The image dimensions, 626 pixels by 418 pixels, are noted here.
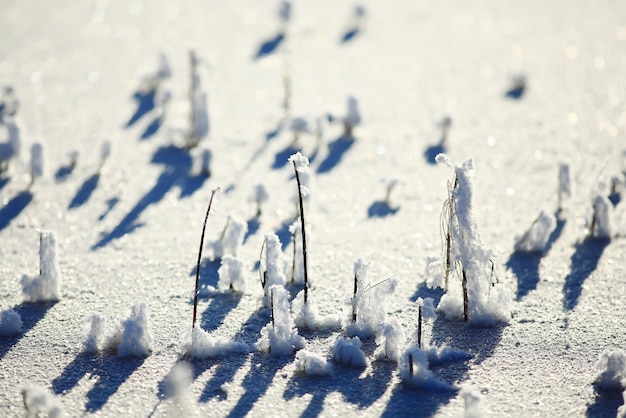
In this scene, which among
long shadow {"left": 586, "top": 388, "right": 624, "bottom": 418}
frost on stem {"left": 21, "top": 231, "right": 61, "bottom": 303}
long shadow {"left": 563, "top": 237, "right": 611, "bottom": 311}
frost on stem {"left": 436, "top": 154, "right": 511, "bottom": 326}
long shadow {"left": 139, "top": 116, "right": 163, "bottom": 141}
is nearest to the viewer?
long shadow {"left": 586, "top": 388, "right": 624, "bottom": 418}

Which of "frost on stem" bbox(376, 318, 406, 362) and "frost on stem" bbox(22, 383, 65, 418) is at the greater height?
"frost on stem" bbox(376, 318, 406, 362)

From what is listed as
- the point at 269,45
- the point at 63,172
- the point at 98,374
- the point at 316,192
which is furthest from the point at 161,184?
the point at 269,45

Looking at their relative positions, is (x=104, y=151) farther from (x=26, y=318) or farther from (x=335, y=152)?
(x=26, y=318)

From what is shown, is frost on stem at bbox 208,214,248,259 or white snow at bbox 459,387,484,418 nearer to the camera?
white snow at bbox 459,387,484,418

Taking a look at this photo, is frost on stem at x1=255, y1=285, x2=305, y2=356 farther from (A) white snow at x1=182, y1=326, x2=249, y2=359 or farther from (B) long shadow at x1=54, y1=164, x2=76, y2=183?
(B) long shadow at x1=54, y1=164, x2=76, y2=183

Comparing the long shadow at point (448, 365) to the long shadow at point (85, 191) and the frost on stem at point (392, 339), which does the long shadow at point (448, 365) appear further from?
the long shadow at point (85, 191)

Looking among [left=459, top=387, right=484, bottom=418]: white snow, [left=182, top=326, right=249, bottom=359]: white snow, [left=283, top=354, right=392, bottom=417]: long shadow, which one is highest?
[left=182, top=326, right=249, bottom=359]: white snow

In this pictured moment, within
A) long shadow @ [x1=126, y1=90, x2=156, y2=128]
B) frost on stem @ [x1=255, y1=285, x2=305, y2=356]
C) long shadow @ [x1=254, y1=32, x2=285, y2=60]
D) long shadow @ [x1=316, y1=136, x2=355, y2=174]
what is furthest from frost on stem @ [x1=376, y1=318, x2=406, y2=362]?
long shadow @ [x1=254, y1=32, x2=285, y2=60]
